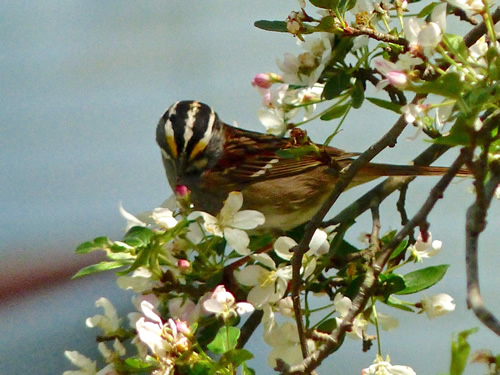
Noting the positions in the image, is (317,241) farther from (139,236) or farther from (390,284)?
(139,236)

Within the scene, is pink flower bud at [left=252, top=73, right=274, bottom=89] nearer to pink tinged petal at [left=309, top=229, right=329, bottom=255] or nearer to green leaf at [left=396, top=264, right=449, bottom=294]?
pink tinged petal at [left=309, top=229, right=329, bottom=255]

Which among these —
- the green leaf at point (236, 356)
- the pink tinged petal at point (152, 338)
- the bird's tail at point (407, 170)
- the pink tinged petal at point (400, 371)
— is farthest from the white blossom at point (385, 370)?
the bird's tail at point (407, 170)

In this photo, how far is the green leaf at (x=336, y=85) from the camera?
0.93 metres

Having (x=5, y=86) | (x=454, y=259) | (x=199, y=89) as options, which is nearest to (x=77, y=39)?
(x=5, y=86)

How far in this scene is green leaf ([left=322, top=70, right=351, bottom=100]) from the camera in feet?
3.07

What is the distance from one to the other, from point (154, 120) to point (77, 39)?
1.57 feet

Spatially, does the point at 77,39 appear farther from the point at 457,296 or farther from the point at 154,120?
the point at 457,296

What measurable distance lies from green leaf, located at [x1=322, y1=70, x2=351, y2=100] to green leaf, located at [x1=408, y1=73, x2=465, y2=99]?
0.32 m

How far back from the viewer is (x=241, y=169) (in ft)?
5.50

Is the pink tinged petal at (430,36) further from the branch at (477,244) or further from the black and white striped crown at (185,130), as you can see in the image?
the black and white striped crown at (185,130)

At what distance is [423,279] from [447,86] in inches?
19.9

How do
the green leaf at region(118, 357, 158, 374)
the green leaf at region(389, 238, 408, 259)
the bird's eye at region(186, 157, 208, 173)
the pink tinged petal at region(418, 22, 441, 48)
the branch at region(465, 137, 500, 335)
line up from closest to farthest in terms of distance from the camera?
the branch at region(465, 137, 500, 335), the pink tinged petal at region(418, 22, 441, 48), the green leaf at region(118, 357, 158, 374), the green leaf at region(389, 238, 408, 259), the bird's eye at region(186, 157, 208, 173)

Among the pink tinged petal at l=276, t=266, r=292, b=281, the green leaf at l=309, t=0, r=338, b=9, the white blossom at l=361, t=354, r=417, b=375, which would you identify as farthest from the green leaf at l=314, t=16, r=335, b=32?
the white blossom at l=361, t=354, r=417, b=375

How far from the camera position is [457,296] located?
228cm
